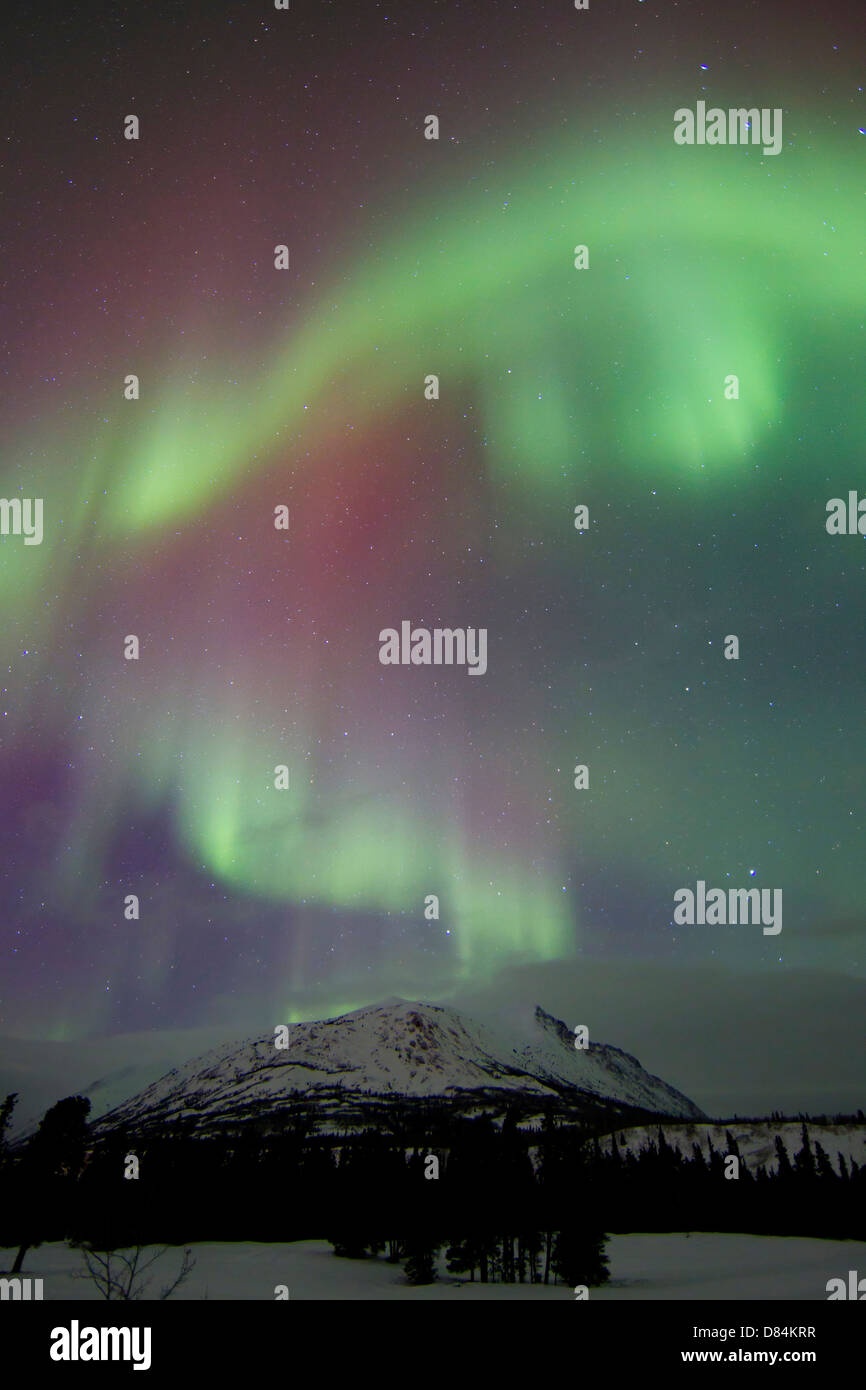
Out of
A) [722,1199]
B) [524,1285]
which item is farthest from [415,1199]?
[722,1199]

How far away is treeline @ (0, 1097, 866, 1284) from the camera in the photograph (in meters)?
81.6

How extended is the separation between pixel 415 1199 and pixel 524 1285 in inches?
472

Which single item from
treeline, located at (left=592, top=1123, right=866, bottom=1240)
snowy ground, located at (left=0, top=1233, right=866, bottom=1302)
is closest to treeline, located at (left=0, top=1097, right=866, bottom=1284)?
treeline, located at (left=592, top=1123, right=866, bottom=1240)

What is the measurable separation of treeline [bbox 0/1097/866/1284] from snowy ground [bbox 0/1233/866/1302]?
1.97m

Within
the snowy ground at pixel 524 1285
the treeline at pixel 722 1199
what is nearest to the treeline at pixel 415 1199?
the treeline at pixel 722 1199

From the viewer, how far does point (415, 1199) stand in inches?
3391

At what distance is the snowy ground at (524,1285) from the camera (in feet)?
278

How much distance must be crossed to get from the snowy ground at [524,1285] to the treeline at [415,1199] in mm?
1975

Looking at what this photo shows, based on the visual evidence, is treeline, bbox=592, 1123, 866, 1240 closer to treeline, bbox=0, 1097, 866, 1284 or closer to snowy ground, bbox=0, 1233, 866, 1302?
treeline, bbox=0, 1097, 866, 1284

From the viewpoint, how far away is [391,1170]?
93875 millimetres

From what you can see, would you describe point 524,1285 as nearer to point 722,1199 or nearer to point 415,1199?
point 415,1199

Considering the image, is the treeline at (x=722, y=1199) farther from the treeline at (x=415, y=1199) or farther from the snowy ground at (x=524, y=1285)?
the snowy ground at (x=524, y=1285)
